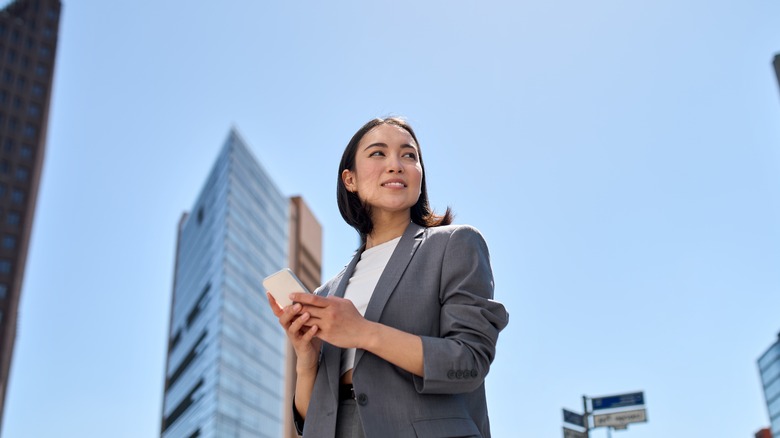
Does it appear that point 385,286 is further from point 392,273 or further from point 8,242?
point 8,242

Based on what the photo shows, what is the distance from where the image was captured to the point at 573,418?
13125 mm

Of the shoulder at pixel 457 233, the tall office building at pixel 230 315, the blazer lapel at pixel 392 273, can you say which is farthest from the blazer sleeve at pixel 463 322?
the tall office building at pixel 230 315

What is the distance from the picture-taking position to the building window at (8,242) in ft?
266

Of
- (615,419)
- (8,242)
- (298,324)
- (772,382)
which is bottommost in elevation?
(298,324)

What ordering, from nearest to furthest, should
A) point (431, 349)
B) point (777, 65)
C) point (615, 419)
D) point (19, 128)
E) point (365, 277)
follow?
1. point (431, 349)
2. point (365, 277)
3. point (615, 419)
4. point (777, 65)
5. point (19, 128)

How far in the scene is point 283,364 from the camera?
258ft

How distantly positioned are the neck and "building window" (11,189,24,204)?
9120 centimetres

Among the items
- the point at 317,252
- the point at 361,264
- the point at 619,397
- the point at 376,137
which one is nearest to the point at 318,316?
A: the point at 361,264

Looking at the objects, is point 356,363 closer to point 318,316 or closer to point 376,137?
point 318,316

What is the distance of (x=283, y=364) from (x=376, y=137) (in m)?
78.4

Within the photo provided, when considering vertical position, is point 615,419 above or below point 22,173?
below

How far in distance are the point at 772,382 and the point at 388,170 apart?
77361 mm

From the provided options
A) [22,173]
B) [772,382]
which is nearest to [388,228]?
[772,382]

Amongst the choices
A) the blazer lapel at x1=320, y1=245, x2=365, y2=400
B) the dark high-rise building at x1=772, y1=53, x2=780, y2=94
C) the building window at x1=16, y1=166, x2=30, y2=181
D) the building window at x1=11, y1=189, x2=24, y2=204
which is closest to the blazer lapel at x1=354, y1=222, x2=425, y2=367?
the blazer lapel at x1=320, y1=245, x2=365, y2=400
